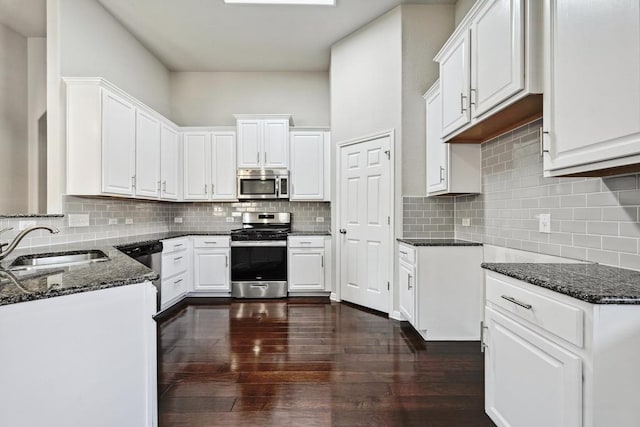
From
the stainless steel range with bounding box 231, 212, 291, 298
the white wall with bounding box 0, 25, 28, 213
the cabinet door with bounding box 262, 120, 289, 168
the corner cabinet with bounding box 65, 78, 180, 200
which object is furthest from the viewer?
the cabinet door with bounding box 262, 120, 289, 168

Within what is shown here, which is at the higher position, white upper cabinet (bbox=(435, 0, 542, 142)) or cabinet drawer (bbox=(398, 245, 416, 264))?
white upper cabinet (bbox=(435, 0, 542, 142))

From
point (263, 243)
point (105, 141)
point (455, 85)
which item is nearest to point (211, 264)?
point (263, 243)

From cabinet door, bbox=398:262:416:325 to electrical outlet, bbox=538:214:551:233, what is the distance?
3.73 ft

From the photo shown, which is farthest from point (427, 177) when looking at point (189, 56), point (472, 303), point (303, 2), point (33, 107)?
point (33, 107)

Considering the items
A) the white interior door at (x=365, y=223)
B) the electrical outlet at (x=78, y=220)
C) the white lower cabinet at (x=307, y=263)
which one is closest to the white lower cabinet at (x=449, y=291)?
the white interior door at (x=365, y=223)

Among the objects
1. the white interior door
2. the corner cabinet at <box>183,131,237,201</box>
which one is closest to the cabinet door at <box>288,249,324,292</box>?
the white interior door

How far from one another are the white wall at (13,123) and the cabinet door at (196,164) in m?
1.71

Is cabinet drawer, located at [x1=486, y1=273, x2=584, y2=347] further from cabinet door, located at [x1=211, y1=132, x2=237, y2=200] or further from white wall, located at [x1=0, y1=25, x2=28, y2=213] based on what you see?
white wall, located at [x1=0, y1=25, x2=28, y2=213]

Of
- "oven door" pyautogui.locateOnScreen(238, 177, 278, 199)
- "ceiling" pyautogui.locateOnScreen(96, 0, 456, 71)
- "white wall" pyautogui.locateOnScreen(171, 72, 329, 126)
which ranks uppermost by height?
"ceiling" pyautogui.locateOnScreen(96, 0, 456, 71)

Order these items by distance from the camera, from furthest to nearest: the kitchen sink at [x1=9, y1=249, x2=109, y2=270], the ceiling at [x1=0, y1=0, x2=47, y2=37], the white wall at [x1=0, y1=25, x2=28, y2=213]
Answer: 1. the white wall at [x1=0, y1=25, x2=28, y2=213]
2. the ceiling at [x1=0, y1=0, x2=47, y2=37]
3. the kitchen sink at [x1=9, y1=249, x2=109, y2=270]

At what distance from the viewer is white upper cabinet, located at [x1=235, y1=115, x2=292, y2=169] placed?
177 inches

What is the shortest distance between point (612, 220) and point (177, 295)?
417 cm

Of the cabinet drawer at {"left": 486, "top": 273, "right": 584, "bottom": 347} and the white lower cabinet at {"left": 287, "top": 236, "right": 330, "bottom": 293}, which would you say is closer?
the cabinet drawer at {"left": 486, "top": 273, "right": 584, "bottom": 347}

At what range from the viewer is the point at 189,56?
14.8 feet
